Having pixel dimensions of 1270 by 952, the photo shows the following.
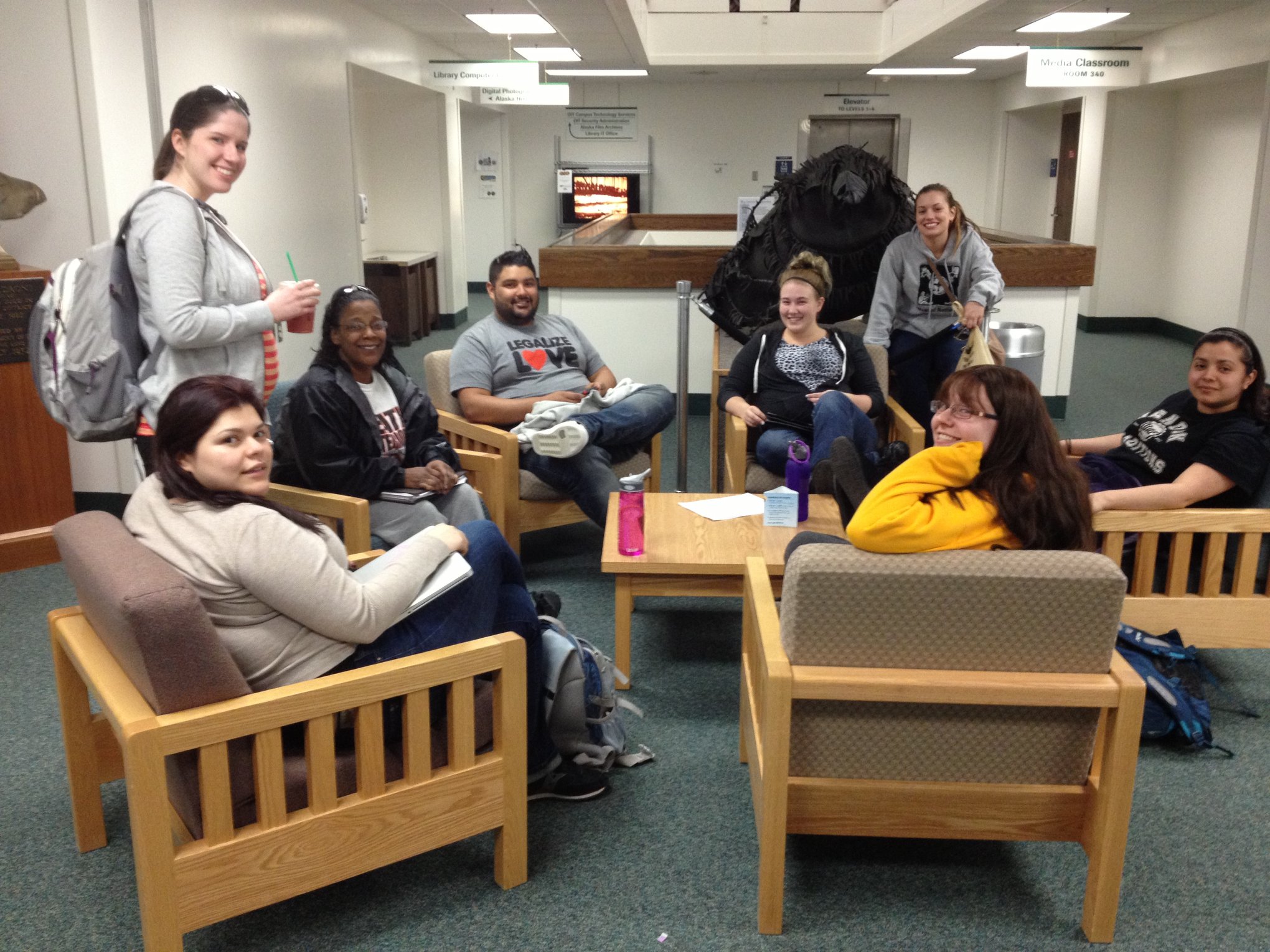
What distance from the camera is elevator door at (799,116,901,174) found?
1020cm

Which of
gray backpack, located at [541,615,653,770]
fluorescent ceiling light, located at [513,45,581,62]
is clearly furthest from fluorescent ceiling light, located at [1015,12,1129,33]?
gray backpack, located at [541,615,653,770]

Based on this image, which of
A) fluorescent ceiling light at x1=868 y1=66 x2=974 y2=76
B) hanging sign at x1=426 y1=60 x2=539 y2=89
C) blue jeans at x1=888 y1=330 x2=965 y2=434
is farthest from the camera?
fluorescent ceiling light at x1=868 y1=66 x2=974 y2=76

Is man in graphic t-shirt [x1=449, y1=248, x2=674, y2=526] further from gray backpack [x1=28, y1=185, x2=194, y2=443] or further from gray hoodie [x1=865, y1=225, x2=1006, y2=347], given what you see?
gray backpack [x1=28, y1=185, x2=194, y2=443]

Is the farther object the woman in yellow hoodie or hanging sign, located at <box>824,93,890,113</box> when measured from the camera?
hanging sign, located at <box>824,93,890,113</box>

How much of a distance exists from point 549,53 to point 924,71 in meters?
4.32

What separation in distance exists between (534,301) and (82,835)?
2.45 meters

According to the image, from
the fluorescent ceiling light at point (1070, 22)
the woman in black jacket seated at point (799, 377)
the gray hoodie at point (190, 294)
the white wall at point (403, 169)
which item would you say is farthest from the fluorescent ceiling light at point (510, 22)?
the gray hoodie at point (190, 294)

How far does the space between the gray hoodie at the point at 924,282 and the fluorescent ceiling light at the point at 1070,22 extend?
444cm

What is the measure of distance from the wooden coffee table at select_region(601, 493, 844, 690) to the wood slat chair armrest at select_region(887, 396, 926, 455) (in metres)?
0.85

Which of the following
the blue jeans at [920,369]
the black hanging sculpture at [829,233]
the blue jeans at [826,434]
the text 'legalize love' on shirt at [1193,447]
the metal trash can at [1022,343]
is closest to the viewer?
the text 'legalize love' on shirt at [1193,447]

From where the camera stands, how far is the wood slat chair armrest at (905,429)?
391 cm

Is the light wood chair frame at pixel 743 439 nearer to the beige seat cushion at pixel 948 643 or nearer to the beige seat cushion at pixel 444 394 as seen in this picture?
the beige seat cushion at pixel 444 394

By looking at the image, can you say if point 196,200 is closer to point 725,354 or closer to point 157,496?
point 157,496

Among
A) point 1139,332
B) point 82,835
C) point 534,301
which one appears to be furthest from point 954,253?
point 1139,332
